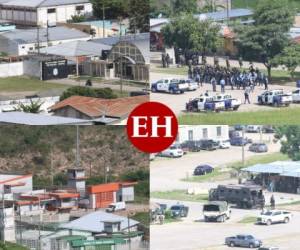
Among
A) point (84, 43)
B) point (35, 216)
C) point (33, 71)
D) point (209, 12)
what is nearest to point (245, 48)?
point (209, 12)

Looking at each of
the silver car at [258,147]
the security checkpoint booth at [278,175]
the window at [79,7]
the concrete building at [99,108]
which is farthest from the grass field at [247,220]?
the window at [79,7]

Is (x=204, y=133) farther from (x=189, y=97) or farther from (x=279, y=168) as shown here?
(x=279, y=168)

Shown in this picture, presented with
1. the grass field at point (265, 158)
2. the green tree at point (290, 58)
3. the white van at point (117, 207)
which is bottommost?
the white van at point (117, 207)

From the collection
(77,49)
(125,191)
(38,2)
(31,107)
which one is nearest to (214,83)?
(125,191)

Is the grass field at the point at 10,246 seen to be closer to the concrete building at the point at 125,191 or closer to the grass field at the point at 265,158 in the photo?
the concrete building at the point at 125,191

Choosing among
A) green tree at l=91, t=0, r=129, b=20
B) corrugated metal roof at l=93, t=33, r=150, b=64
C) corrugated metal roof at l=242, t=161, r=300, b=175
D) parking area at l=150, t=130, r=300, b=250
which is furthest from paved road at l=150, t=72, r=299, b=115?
green tree at l=91, t=0, r=129, b=20

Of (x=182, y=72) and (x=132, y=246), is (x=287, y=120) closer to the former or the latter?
(x=182, y=72)
